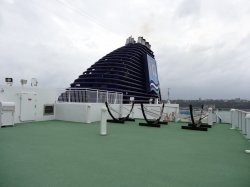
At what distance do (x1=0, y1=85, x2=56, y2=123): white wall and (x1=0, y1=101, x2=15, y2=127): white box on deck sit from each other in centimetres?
83

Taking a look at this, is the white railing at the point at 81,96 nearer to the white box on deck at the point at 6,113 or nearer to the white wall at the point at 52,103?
the white wall at the point at 52,103

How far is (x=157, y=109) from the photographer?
13.9m

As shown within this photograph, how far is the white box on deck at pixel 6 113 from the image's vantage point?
8.70m

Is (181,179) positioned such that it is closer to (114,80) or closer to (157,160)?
(157,160)

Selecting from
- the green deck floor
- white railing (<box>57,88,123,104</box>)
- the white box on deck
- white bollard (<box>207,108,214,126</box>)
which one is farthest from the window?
white bollard (<box>207,108,214,126</box>)

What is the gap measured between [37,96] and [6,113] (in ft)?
8.00

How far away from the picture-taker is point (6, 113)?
884 cm

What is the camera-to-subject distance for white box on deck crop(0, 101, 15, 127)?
8695 millimetres

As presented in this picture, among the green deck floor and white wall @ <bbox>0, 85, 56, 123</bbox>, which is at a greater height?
white wall @ <bbox>0, 85, 56, 123</bbox>

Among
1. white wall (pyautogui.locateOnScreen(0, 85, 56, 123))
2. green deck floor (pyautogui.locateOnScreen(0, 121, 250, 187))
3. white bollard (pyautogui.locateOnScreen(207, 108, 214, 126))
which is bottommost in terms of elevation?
green deck floor (pyautogui.locateOnScreen(0, 121, 250, 187))

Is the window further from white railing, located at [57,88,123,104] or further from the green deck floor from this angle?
the green deck floor

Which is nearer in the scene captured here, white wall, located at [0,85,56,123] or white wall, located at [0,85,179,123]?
white wall, located at [0,85,56,123]

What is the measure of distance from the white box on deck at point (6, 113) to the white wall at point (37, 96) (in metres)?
0.83

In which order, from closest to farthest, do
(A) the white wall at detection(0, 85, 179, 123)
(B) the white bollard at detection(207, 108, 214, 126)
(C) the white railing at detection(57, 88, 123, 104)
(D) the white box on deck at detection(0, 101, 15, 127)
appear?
(D) the white box on deck at detection(0, 101, 15, 127) → (A) the white wall at detection(0, 85, 179, 123) → (B) the white bollard at detection(207, 108, 214, 126) → (C) the white railing at detection(57, 88, 123, 104)
